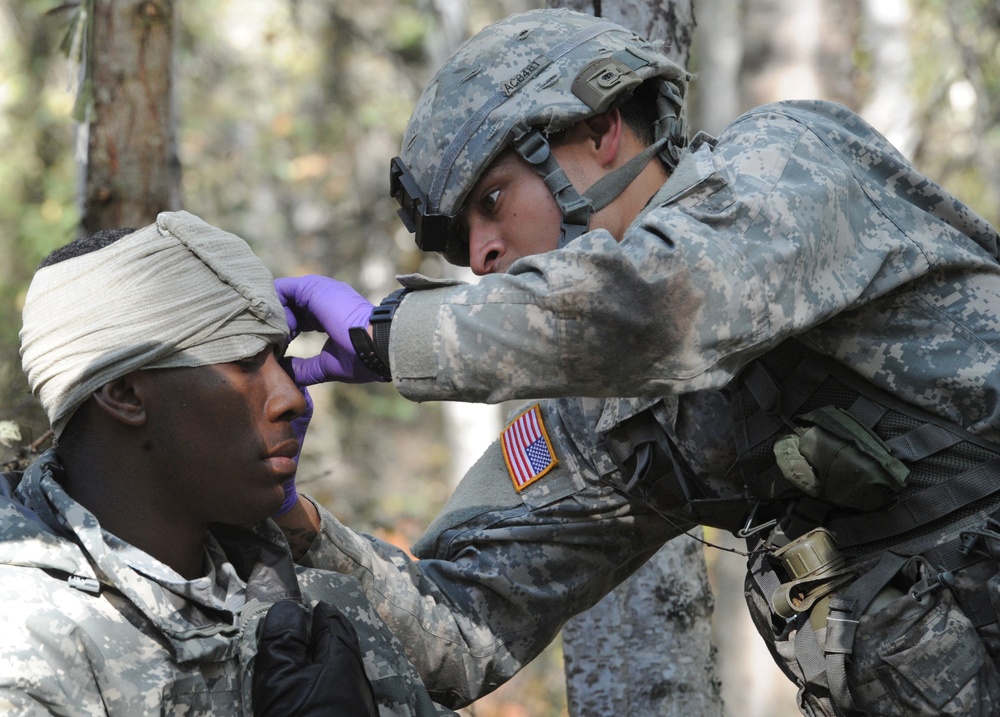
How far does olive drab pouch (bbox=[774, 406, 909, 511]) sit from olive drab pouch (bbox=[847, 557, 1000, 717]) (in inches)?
8.4

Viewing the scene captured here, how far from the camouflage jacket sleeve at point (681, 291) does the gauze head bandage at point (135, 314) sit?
43 centimetres

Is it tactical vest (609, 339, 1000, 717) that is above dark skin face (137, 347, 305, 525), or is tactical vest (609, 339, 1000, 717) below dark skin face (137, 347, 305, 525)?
below

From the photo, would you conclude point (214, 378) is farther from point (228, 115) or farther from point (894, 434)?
point (228, 115)

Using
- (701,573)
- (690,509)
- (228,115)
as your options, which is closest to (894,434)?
(690,509)

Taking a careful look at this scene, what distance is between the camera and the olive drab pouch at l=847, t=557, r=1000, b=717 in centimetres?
275

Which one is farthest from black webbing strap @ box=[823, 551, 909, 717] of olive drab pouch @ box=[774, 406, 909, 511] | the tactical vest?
olive drab pouch @ box=[774, 406, 909, 511]

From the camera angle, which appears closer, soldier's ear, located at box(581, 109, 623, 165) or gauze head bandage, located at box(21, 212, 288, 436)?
gauze head bandage, located at box(21, 212, 288, 436)

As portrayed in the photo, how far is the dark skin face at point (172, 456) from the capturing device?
275cm

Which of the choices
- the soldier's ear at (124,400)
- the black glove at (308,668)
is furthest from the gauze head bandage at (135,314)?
the black glove at (308,668)

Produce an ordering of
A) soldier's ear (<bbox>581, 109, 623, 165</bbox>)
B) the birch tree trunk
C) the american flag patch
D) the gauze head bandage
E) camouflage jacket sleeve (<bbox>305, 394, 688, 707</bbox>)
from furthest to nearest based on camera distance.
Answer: the birch tree trunk
the american flag patch
camouflage jacket sleeve (<bbox>305, 394, 688, 707</bbox>)
soldier's ear (<bbox>581, 109, 623, 165</bbox>)
the gauze head bandage

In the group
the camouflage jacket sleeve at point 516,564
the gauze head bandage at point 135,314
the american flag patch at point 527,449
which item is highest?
the gauze head bandage at point 135,314

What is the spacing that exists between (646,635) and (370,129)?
44.1 ft

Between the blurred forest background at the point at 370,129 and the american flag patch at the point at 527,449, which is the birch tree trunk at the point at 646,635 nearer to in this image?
the american flag patch at the point at 527,449

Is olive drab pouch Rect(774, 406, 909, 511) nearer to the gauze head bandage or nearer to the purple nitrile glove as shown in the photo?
the purple nitrile glove
